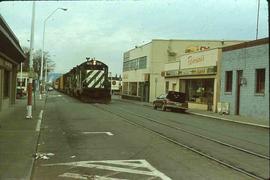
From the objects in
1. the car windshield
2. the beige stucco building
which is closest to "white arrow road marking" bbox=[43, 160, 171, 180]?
the car windshield

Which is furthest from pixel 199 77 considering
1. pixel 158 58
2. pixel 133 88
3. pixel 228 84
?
pixel 133 88

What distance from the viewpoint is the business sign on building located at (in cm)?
4462

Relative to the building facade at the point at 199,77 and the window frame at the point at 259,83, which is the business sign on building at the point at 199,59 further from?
the window frame at the point at 259,83

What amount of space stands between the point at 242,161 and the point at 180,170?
232 centimetres

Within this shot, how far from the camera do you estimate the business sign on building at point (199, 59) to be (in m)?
44.6

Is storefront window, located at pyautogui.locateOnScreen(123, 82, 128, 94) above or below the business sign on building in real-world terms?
below

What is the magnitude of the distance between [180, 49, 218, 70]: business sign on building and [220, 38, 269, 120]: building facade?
2.39m

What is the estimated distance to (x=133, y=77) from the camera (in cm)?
8262

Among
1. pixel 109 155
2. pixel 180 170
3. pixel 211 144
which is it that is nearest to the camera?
pixel 180 170

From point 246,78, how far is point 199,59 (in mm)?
12473

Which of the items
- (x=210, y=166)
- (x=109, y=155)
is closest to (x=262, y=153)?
(x=210, y=166)

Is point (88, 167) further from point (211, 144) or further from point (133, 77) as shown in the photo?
point (133, 77)

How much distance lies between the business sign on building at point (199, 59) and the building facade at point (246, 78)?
239 cm

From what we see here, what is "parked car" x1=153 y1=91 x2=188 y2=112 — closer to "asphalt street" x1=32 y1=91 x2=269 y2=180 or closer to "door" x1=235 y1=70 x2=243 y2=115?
"door" x1=235 y1=70 x2=243 y2=115
